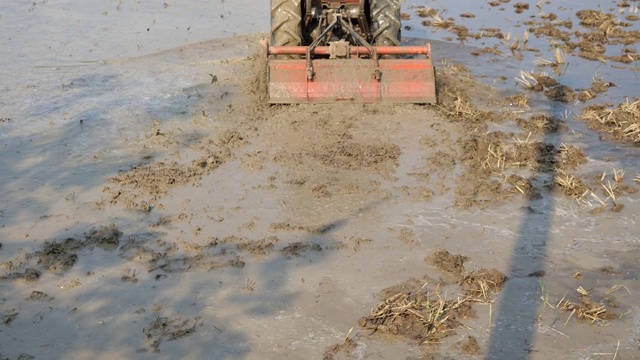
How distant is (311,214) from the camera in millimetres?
7297

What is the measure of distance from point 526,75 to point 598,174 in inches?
128

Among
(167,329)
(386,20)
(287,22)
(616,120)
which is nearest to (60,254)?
(167,329)

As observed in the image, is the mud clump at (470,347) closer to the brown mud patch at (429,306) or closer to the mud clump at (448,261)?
the brown mud patch at (429,306)

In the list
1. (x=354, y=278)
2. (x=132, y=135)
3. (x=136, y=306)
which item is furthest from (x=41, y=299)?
(x=132, y=135)

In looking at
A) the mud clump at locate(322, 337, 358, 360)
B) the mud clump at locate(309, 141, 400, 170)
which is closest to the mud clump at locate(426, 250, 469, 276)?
the mud clump at locate(322, 337, 358, 360)

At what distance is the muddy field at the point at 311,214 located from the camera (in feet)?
18.5

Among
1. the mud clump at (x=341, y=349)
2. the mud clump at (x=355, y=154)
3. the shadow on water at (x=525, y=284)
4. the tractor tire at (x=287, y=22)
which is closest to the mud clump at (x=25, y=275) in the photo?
the mud clump at (x=341, y=349)

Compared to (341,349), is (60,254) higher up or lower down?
higher up

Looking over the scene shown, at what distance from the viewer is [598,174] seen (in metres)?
8.21

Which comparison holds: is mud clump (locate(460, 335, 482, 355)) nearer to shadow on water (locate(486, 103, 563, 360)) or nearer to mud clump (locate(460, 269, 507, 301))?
shadow on water (locate(486, 103, 563, 360))

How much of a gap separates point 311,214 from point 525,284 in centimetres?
204

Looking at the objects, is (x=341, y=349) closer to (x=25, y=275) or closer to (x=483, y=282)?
(x=483, y=282)

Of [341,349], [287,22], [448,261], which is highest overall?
[287,22]

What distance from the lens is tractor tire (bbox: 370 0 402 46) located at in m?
10.3
